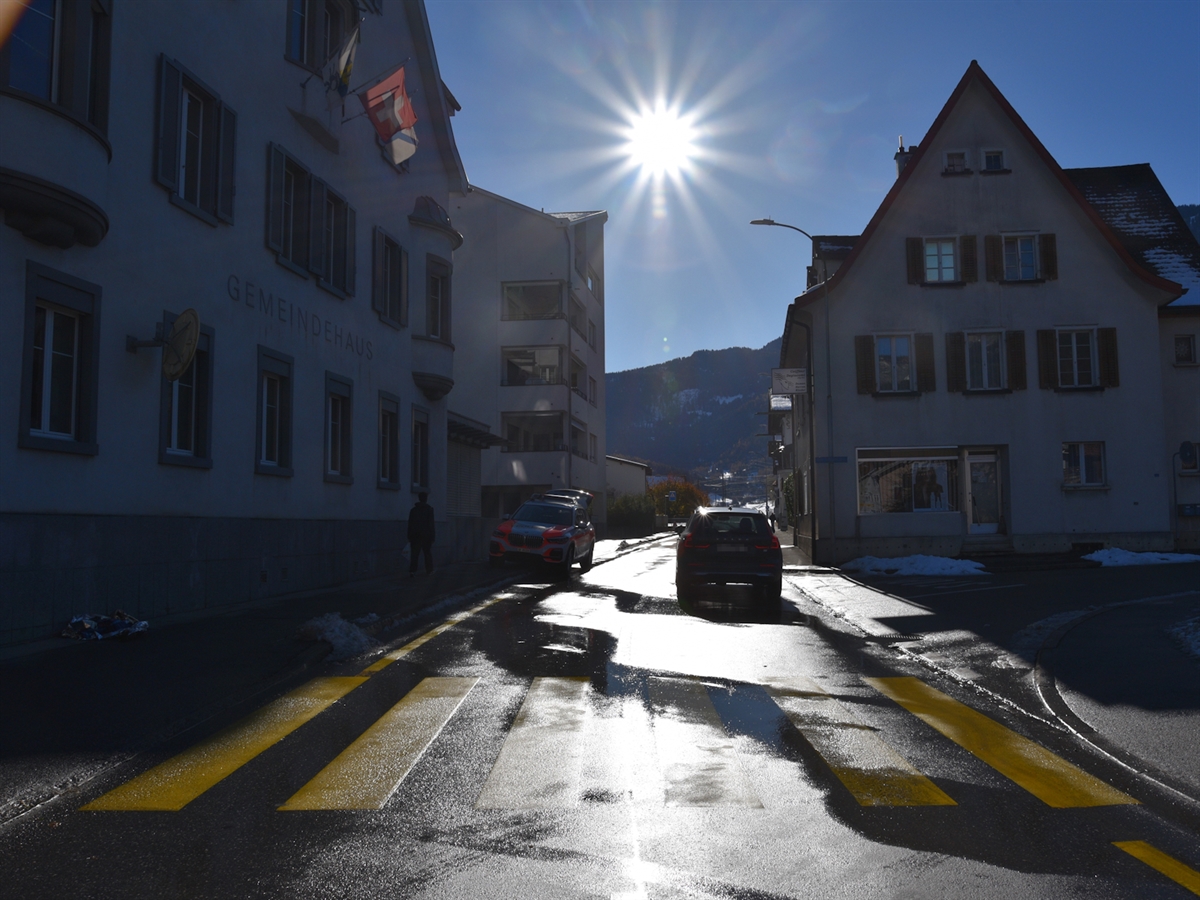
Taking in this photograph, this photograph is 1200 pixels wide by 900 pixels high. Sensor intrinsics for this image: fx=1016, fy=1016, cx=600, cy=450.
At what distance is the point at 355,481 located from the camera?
20500mm

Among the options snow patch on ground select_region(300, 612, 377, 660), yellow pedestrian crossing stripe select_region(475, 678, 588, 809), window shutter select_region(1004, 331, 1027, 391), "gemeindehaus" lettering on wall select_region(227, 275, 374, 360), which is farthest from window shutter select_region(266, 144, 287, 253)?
window shutter select_region(1004, 331, 1027, 391)

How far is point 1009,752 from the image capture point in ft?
20.3

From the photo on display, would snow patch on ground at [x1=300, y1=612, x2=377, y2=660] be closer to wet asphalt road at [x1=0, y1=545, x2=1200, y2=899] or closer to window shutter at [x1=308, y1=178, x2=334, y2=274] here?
wet asphalt road at [x1=0, y1=545, x2=1200, y2=899]

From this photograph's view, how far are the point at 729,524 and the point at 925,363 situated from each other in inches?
570

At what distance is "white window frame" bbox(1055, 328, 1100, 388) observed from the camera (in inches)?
1134

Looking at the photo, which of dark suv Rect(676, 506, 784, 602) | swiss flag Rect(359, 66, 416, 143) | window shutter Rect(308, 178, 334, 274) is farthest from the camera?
swiss flag Rect(359, 66, 416, 143)

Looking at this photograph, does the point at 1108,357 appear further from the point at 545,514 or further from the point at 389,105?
the point at 389,105

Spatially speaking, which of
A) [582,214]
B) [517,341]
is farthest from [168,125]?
[582,214]

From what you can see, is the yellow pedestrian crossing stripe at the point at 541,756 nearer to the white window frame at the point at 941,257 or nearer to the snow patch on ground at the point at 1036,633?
the snow patch on ground at the point at 1036,633

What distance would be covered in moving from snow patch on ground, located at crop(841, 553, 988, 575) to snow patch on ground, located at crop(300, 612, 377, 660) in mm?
15988

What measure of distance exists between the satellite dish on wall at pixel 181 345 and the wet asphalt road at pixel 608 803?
547cm

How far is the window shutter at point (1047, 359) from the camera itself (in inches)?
1133

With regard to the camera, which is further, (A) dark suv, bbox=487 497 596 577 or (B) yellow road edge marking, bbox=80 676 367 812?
(A) dark suv, bbox=487 497 596 577

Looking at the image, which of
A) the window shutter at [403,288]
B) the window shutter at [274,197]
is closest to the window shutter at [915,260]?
the window shutter at [403,288]
